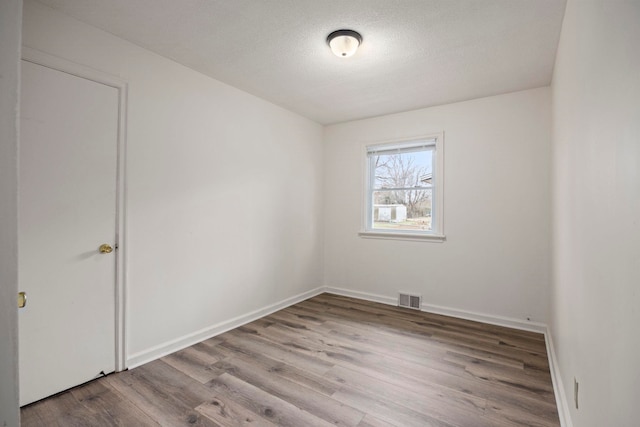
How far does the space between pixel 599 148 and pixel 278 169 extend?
3186mm

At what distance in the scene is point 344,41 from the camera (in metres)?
2.28

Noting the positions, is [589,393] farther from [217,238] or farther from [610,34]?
[217,238]

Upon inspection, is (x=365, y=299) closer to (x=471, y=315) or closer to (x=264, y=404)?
(x=471, y=315)

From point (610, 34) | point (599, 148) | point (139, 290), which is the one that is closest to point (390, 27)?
point (610, 34)

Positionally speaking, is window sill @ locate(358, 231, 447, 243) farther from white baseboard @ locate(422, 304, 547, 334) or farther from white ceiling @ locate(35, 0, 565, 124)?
white ceiling @ locate(35, 0, 565, 124)

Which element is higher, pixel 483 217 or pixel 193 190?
pixel 193 190

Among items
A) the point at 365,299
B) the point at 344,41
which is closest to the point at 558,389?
the point at 365,299

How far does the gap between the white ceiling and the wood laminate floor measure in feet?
8.45

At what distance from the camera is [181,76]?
2768mm

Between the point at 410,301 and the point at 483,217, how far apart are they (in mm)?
1368

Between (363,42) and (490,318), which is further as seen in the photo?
(490,318)

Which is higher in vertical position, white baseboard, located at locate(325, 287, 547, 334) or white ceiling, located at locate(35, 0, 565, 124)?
white ceiling, located at locate(35, 0, 565, 124)

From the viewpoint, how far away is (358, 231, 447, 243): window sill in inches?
148

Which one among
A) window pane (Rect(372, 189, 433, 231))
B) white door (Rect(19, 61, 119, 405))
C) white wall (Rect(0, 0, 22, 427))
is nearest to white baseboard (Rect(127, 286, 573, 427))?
white door (Rect(19, 61, 119, 405))
